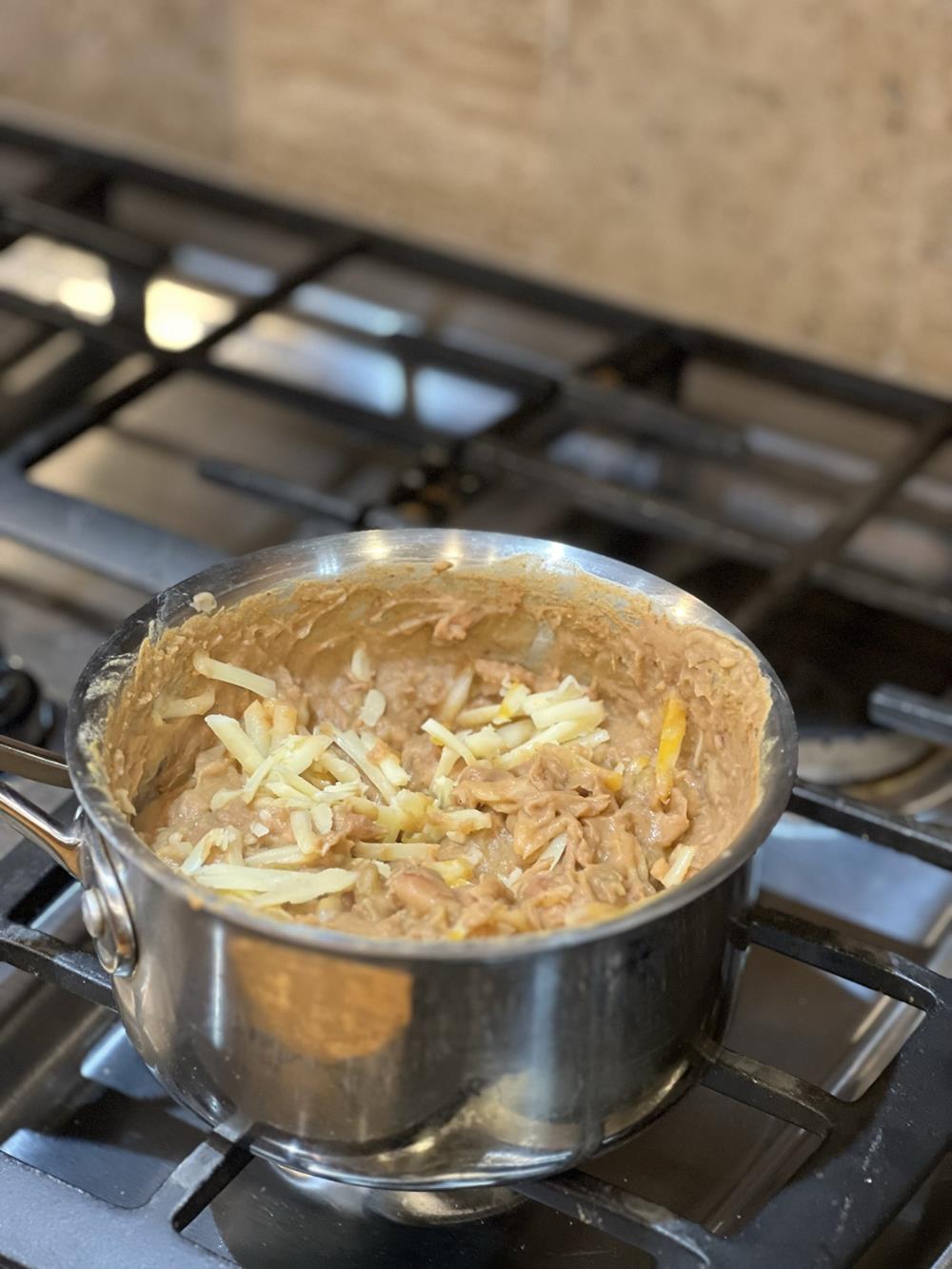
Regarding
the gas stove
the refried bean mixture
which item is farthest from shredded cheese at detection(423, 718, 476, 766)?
the gas stove

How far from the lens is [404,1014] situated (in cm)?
51

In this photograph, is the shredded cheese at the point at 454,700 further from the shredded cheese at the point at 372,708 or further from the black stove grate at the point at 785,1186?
the black stove grate at the point at 785,1186

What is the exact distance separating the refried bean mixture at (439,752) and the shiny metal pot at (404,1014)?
4cm

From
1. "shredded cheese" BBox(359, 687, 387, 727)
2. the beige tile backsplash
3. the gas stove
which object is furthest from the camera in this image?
the beige tile backsplash

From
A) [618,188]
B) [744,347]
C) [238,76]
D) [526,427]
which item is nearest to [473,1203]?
[526,427]

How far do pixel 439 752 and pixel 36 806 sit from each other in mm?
183

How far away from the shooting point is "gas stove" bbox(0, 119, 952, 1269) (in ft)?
1.99

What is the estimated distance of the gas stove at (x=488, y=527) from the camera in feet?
1.99

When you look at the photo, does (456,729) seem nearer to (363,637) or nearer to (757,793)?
(363,637)

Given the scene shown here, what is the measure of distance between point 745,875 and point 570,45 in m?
0.84

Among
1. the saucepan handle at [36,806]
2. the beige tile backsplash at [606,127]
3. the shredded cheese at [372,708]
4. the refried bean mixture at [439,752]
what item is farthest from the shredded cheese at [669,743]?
the beige tile backsplash at [606,127]

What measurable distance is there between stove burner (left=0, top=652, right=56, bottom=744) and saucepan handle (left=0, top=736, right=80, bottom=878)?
194mm

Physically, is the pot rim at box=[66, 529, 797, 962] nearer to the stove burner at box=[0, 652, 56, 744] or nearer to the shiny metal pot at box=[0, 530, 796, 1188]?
the shiny metal pot at box=[0, 530, 796, 1188]

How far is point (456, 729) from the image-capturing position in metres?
0.72
